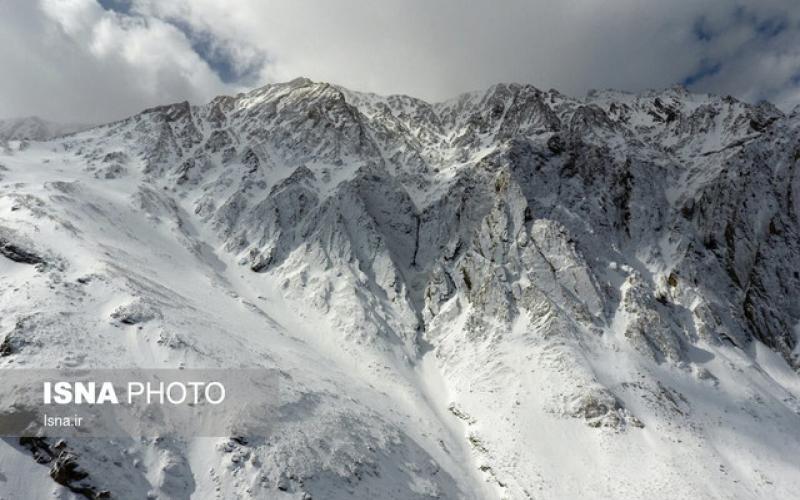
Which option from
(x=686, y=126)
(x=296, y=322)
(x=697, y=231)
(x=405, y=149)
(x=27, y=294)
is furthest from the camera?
(x=686, y=126)

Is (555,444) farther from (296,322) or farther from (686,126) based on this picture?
(686,126)

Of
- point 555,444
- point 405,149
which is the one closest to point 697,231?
point 555,444

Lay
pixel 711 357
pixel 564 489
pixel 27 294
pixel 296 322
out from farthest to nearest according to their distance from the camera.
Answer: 1. pixel 296 322
2. pixel 711 357
3. pixel 564 489
4. pixel 27 294

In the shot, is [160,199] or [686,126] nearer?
[160,199]

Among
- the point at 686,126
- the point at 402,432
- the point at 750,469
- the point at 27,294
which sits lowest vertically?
the point at 402,432

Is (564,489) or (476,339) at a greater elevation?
(476,339)

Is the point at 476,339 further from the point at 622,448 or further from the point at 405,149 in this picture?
the point at 405,149
